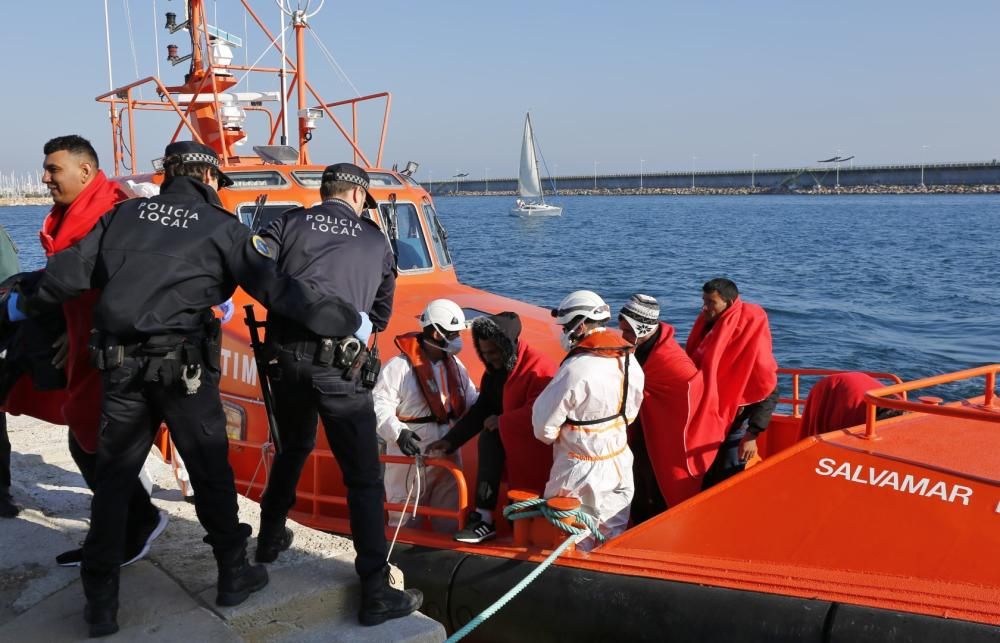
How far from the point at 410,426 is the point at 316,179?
2306mm

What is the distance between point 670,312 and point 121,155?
1079 centimetres

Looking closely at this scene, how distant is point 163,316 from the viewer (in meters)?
2.74

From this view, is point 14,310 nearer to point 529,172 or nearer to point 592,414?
point 592,414

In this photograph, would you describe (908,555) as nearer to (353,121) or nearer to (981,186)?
(353,121)

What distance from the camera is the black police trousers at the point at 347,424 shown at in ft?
9.80

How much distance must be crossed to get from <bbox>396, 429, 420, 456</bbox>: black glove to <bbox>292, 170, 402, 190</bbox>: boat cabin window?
2.29 m

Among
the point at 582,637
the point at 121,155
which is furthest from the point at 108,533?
the point at 121,155

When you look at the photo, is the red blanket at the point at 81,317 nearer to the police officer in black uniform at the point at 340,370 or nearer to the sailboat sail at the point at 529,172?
the police officer in black uniform at the point at 340,370

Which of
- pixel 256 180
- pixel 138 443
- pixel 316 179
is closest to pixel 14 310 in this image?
pixel 138 443

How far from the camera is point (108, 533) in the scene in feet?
9.48

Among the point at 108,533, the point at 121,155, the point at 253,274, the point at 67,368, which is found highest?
the point at 121,155

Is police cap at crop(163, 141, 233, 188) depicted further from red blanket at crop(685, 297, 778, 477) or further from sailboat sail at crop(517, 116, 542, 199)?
sailboat sail at crop(517, 116, 542, 199)

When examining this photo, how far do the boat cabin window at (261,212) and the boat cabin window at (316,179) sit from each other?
24 centimetres

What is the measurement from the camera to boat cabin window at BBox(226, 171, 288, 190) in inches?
221
